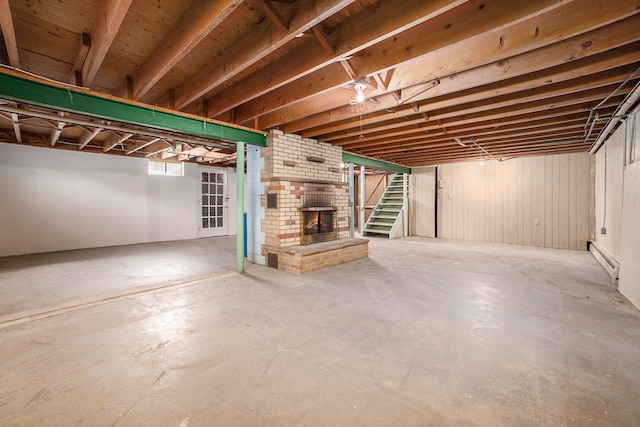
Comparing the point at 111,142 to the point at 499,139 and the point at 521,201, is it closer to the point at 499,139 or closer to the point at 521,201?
the point at 499,139

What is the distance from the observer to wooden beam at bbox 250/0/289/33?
73.7 inches

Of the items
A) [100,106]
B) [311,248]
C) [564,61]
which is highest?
[564,61]

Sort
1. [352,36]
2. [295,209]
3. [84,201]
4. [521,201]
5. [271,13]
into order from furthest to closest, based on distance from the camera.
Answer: [521,201] < [84,201] < [295,209] < [352,36] < [271,13]

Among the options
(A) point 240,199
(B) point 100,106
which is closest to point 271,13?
(B) point 100,106

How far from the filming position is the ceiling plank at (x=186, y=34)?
6.08 ft

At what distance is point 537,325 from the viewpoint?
8.34 ft

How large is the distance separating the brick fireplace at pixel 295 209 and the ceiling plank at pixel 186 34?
2156mm

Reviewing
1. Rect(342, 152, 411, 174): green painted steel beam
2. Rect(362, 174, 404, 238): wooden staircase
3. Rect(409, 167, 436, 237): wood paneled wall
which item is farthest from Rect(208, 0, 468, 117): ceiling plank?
Rect(409, 167, 436, 237): wood paneled wall

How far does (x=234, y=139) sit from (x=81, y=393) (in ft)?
11.8

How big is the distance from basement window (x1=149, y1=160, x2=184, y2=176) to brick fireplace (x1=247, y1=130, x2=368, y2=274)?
4.55 m

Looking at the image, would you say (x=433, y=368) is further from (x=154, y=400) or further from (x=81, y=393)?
(x=81, y=393)

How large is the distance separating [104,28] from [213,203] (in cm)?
763

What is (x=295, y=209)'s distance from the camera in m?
4.89

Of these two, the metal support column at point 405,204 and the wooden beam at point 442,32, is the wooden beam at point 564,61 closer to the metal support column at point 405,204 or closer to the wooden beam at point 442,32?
the wooden beam at point 442,32
